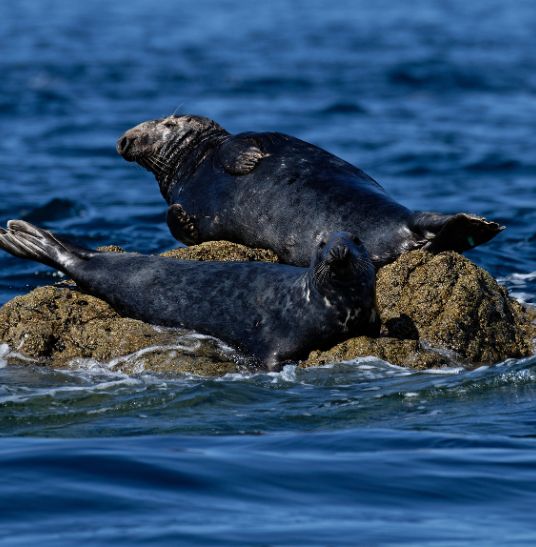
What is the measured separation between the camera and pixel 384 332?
28.1 ft

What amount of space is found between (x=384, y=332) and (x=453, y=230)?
840 millimetres

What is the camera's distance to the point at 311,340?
8430 millimetres

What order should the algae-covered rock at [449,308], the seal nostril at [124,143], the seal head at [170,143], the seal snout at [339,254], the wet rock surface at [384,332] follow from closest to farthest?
1. the seal snout at [339,254]
2. the wet rock surface at [384,332]
3. the algae-covered rock at [449,308]
4. the seal head at [170,143]
5. the seal nostril at [124,143]

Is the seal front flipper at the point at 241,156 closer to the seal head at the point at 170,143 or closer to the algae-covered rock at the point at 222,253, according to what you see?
the seal head at the point at 170,143

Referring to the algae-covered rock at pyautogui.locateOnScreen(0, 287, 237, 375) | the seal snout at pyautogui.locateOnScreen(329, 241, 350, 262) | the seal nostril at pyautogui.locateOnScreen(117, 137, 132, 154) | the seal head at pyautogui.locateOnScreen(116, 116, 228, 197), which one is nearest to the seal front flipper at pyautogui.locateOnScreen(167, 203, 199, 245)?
the seal head at pyautogui.locateOnScreen(116, 116, 228, 197)

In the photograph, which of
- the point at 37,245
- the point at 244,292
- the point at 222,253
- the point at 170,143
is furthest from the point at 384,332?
the point at 170,143

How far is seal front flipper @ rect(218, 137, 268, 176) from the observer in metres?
10.3

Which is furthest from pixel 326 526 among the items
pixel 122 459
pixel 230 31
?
pixel 230 31

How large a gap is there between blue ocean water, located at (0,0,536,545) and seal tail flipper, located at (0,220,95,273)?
0.93 m

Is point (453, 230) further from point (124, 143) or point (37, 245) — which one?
point (124, 143)

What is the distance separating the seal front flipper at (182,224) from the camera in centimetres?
1030

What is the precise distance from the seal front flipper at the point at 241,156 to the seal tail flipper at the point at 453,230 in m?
1.63

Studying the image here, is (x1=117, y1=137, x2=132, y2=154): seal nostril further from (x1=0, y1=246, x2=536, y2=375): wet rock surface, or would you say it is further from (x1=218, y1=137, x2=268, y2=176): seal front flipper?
(x1=0, y1=246, x2=536, y2=375): wet rock surface

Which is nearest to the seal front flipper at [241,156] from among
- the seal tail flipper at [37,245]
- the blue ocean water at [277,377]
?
the blue ocean water at [277,377]
